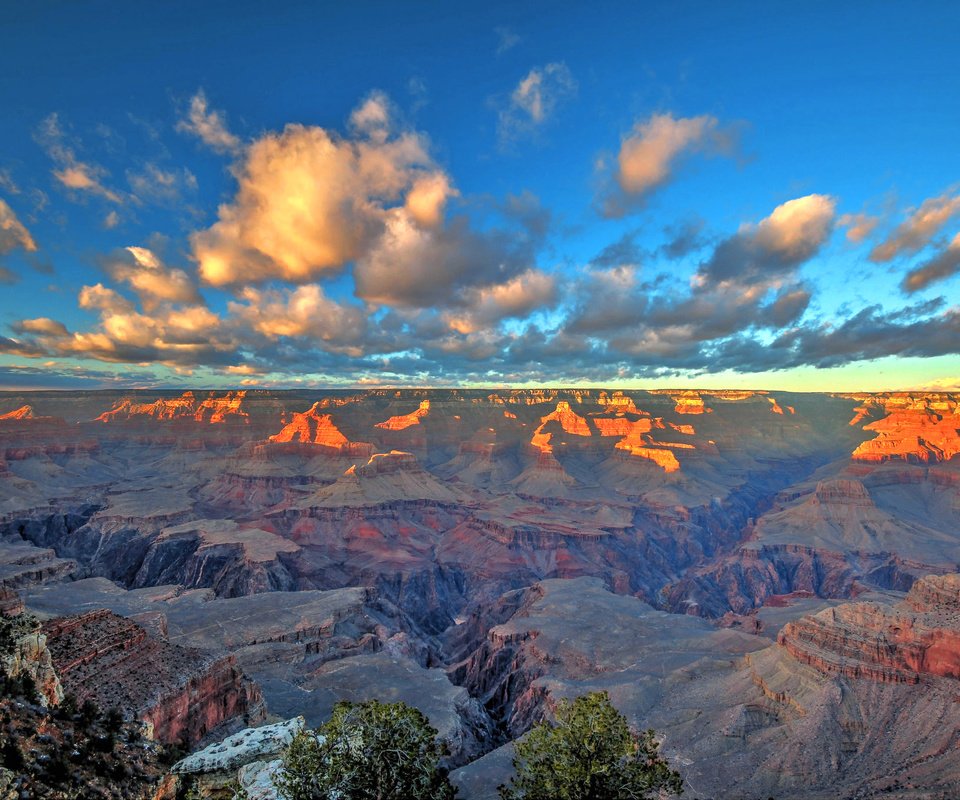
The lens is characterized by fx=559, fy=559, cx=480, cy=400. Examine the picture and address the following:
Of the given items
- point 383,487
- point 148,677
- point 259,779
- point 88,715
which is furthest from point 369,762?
point 383,487

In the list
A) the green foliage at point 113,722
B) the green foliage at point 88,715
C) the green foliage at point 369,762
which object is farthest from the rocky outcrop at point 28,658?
the green foliage at point 369,762

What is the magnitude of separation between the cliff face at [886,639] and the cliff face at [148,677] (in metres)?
56.4

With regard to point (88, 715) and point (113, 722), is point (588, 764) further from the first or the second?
point (88, 715)

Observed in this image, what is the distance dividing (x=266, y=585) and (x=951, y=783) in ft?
361

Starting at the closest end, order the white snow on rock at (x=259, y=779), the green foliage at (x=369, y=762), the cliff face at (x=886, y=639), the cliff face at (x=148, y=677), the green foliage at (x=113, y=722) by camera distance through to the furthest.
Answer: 1. the green foliage at (x=369, y=762)
2. the white snow on rock at (x=259, y=779)
3. the green foliage at (x=113, y=722)
4. the cliff face at (x=148, y=677)
5. the cliff face at (x=886, y=639)

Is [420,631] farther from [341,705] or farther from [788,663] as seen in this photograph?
[341,705]

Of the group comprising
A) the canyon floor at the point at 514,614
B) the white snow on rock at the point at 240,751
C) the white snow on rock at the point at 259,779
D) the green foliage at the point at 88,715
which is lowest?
the canyon floor at the point at 514,614

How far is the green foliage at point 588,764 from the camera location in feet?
81.7

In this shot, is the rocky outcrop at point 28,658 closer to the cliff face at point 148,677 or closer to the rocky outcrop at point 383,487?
the cliff face at point 148,677

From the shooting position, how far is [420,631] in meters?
113

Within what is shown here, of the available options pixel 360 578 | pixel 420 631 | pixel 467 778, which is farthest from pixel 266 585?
pixel 467 778

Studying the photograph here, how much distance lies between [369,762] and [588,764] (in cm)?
993

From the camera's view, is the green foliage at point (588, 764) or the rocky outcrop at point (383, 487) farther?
the rocky outcrop at point (383, 487)

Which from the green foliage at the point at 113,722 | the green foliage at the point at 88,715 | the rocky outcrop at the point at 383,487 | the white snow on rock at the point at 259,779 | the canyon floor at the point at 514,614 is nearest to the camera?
the white snow on rock at the point at 259,779
